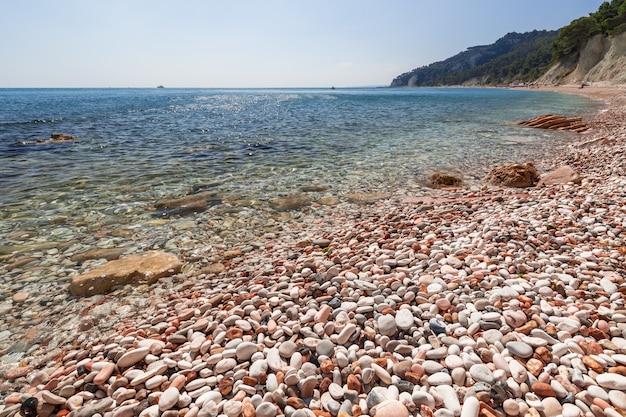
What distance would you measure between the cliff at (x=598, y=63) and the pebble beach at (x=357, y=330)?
8251 cm

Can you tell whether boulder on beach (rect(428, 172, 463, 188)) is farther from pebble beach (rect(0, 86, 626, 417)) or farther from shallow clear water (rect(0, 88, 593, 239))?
pebble beach (rect(0, 86, 626, 417))

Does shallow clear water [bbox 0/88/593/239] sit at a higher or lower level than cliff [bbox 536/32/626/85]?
lower

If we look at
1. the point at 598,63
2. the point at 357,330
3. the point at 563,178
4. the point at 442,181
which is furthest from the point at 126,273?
the point at 598,63

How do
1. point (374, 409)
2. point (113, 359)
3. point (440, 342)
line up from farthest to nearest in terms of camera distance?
point (113, 359) < point (440, 342) < point (374, 409)

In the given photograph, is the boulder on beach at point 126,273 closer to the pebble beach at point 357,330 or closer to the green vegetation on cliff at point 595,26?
the pebble beach at point 357,330

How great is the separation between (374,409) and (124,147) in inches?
729

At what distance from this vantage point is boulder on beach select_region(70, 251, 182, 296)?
201 inches

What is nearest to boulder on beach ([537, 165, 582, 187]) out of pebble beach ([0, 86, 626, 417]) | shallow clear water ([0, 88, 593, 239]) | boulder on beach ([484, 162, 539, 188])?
boulder on beach ([484, 162, 539, 188])

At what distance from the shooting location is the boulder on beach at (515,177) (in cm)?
959

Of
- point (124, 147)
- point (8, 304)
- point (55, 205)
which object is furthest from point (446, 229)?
point (124, 147)

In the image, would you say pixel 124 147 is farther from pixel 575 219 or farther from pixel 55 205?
pixel 575 219

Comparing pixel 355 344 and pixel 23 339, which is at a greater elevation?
pixel 355 344

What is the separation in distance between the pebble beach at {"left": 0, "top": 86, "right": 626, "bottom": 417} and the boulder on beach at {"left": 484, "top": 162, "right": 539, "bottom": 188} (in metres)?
3.49

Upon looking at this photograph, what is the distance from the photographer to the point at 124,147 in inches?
653
